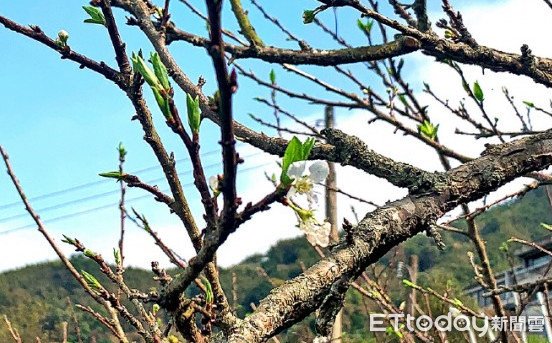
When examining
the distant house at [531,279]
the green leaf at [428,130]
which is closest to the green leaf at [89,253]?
the distant house at [531,279]

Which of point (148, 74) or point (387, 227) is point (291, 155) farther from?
point (387, 227)

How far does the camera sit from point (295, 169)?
69 cm

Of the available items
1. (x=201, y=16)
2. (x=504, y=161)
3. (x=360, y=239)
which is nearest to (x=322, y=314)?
(x=360, y=239)

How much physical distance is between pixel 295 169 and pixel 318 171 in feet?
0.44

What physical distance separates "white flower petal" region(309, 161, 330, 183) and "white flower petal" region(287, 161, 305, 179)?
89 millimetres

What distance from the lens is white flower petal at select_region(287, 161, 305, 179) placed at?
26.4 inches

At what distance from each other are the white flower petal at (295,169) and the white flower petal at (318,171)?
3.5 inches

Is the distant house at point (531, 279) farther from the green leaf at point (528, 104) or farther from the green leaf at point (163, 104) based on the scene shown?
the green leaf at point (163, 104)

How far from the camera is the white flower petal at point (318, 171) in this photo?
805 millimetres

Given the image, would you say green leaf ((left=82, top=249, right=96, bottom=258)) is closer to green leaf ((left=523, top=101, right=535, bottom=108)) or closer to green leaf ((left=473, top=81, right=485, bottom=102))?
green leaf ((left=473, top=81, right=485, bottom=102))

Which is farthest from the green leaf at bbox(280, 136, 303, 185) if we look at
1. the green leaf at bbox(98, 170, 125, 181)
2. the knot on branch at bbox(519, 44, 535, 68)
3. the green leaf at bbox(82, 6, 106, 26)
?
the knot on branch at bbox(519, 44, 535, 68)

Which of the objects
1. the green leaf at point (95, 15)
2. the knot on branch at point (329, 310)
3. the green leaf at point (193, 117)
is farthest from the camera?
the green leaf at point (95, 15)

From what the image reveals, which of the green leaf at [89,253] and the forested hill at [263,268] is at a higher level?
the forested hill at [263,268]

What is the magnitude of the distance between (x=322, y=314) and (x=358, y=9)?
29.2 inches
